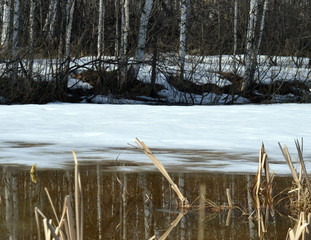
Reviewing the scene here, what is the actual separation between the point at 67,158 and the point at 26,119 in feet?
11.8

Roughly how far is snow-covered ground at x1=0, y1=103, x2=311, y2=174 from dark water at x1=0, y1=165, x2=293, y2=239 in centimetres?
40

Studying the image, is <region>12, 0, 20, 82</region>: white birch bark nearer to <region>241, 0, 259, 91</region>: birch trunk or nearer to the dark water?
<region>241, 0, 259, 91</region>: birch trunk

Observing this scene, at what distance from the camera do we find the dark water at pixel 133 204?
3125 mm

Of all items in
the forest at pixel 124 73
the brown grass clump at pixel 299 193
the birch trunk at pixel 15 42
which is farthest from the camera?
the forest at pixel 124 73

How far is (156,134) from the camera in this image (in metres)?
7.21

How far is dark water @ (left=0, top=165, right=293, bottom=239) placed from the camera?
3.12m

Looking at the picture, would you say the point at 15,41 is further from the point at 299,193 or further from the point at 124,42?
the point at 299,193

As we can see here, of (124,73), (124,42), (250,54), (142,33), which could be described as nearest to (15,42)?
(124,73)

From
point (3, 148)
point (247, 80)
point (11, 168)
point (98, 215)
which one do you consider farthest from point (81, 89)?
point (98, 215)

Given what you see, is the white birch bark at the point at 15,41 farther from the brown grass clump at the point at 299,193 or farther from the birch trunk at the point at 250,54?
the brown grass clump at the point at 299,193

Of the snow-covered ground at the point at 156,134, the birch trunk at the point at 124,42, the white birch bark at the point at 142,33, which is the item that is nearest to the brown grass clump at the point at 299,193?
the snow-covered ground at the point at 156,134

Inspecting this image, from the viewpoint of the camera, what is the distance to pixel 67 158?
5.34 meters

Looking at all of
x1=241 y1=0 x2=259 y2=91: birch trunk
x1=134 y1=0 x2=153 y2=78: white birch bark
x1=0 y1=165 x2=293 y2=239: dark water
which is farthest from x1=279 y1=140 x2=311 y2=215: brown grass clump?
x1=134 y1=0 x2=153 y2=78: white birch bark

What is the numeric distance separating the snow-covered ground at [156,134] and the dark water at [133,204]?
40cm
